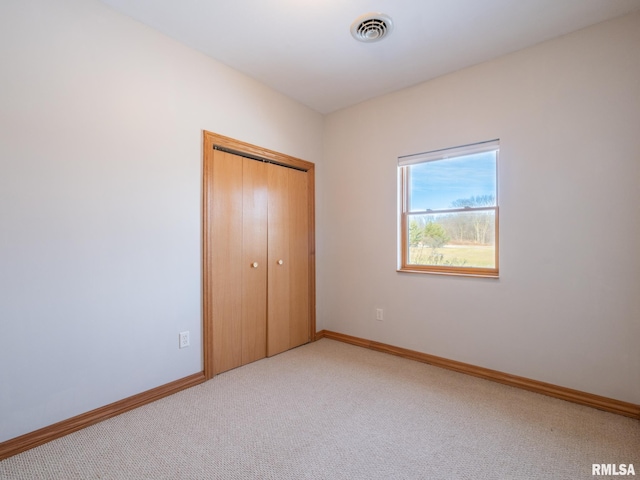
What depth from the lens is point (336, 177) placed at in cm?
354

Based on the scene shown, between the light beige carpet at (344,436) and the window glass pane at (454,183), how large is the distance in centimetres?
152

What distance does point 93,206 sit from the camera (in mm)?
1925

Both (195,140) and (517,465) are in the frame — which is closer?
(517,465)

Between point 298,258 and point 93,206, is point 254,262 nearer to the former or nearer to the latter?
point 298,258

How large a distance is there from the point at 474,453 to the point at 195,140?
2.76 metres

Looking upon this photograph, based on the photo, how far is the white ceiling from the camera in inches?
77.3

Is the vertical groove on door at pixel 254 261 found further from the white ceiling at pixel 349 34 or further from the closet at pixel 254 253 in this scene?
the white ceiling at pixel 349 34

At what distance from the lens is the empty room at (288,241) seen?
1.67 metres

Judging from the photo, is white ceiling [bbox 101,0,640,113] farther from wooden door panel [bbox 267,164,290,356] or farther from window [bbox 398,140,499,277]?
wooden door panel [bbox 267,164,290,356]

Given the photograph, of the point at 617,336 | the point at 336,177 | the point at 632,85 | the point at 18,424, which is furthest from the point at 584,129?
the point at 18,424

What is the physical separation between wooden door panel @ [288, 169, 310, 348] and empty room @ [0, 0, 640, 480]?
93 millimetres

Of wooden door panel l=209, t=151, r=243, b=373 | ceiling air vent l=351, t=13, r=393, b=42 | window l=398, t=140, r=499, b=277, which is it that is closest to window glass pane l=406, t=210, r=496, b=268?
window l=398, t=140, r=499, b=277

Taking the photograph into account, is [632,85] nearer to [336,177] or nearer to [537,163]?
[537,163]

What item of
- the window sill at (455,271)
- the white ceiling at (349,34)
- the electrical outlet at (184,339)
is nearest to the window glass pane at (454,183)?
the window sill at (455,271)
